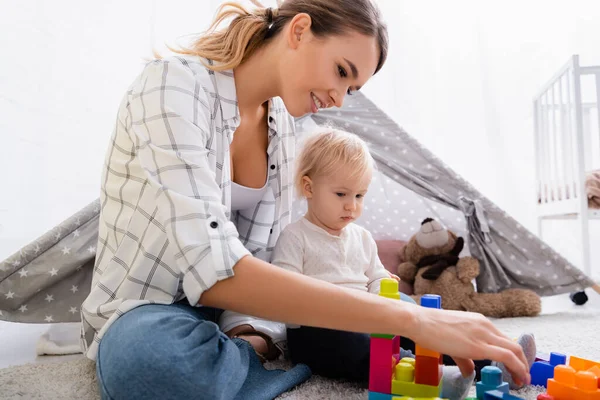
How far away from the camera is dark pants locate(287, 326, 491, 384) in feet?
3.24

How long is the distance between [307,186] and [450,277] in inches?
29.3

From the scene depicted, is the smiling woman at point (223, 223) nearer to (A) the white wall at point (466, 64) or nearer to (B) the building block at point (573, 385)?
(B) the building block at point (573, 385)

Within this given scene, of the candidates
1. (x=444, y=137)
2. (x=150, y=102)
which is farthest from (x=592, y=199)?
(x=150, y=102)

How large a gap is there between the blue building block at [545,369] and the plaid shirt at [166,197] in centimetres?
55

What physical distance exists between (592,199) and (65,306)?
5.77 feet

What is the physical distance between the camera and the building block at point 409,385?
0.76m

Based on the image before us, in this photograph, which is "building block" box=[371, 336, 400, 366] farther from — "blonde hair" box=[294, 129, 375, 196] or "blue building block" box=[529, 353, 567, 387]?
"blonde hair" box=[294, 129, 375, 196]

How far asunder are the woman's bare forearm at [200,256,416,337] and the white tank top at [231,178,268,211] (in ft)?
1.49

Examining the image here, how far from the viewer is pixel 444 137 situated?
106 inches

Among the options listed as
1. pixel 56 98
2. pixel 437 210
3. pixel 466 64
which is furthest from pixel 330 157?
pixel 466 64

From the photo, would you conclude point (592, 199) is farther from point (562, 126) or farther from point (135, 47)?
point (135, 47)

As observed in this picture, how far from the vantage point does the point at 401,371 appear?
80 centimetres

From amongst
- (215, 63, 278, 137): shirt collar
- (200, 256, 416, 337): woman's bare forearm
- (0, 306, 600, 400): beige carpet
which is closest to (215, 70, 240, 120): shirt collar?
(215, 63, 278, 137): shirt collar

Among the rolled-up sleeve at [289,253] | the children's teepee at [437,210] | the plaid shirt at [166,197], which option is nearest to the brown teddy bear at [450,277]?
the children's teepee at [437,210]
